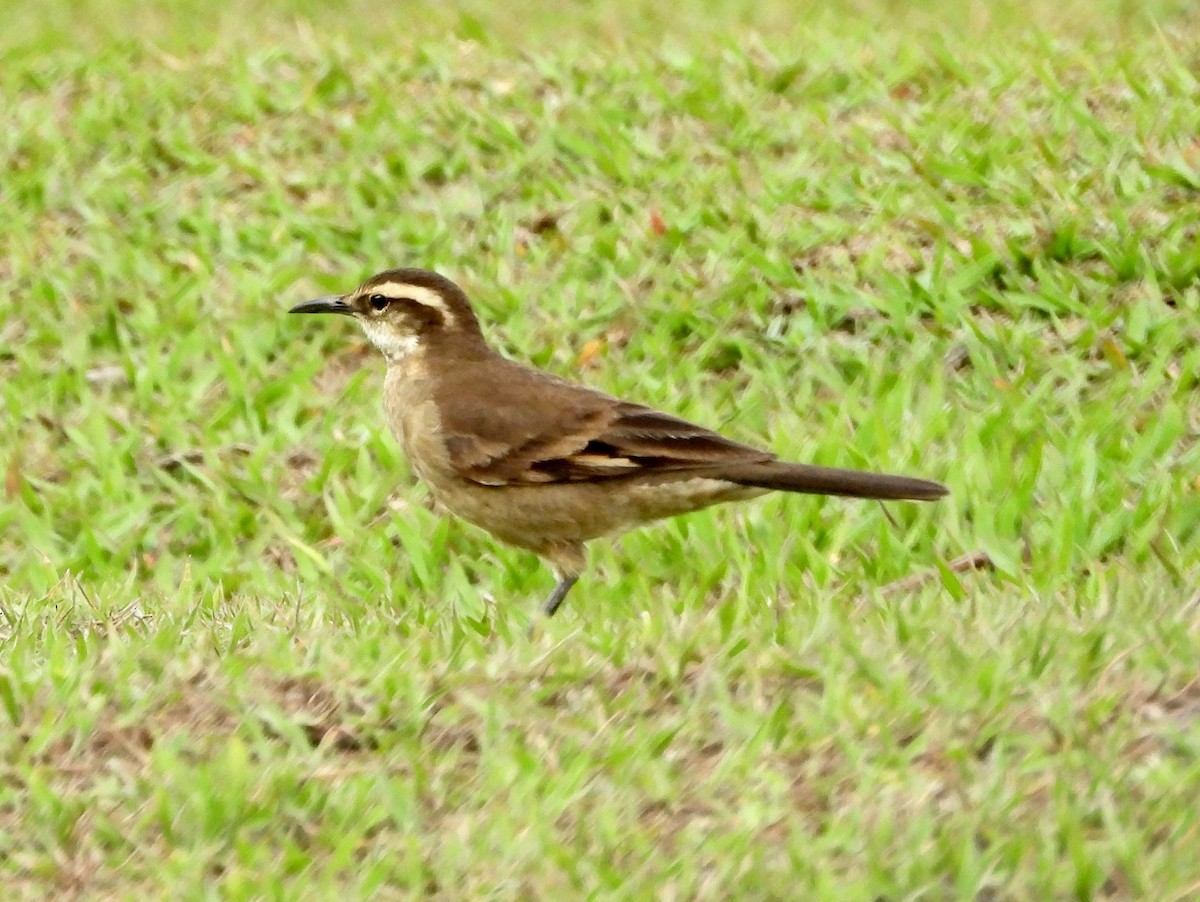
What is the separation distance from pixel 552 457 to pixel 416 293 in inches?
43.4

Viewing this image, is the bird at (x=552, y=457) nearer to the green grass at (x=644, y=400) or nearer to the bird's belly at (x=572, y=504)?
the bird's belly at (x=572, y=504)

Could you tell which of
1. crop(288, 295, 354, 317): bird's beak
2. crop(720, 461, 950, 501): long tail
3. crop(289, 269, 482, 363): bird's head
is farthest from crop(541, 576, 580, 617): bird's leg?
crop(288, 295, 354, 317): bird's beak

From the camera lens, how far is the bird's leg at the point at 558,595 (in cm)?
700

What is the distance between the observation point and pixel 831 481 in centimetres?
645

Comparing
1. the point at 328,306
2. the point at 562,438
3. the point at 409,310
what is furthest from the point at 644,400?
the point at 562,438

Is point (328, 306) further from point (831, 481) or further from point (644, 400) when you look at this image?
point (831, 481)

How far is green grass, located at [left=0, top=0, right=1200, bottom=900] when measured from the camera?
486 centimetres

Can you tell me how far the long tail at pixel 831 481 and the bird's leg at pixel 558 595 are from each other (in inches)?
32.3

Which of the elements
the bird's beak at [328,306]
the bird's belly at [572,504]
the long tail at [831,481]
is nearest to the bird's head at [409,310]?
the bird's beak at [328,306]

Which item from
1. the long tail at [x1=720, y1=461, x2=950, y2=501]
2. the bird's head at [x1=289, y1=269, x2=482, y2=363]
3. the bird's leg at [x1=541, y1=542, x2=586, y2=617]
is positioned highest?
the bird's head at [x1=289, y1=269, x2=482, y2=363]

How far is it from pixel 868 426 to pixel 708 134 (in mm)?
2955

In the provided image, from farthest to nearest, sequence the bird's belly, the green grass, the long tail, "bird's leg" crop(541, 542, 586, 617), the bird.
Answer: "bird's leg" crop(541, 542, 586, 617) < the bird's belly < the bird < the long tail < the green grass

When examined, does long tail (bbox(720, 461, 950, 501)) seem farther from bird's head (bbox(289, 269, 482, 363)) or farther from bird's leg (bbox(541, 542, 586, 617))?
bird's head (bbox(289, 269, 482, 363))

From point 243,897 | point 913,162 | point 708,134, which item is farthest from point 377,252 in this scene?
point 243,897
